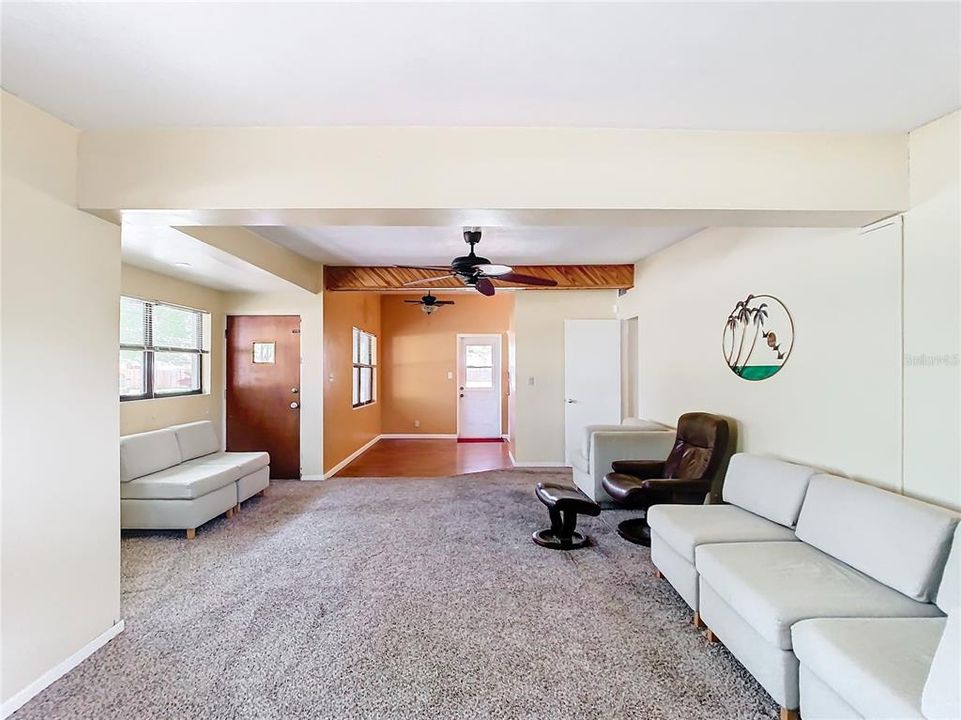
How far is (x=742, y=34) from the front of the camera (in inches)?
62.5

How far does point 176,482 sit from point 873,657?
4.27 m

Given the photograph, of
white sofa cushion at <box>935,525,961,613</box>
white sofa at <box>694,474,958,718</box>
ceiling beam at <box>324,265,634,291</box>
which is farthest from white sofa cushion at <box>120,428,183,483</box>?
white sofa cushion at <box>935,525,961,613</box>

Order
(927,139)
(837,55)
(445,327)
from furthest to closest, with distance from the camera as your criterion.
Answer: (445,327) < (927,139) < (837,55)

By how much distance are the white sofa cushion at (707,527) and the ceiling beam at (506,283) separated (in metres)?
3.29

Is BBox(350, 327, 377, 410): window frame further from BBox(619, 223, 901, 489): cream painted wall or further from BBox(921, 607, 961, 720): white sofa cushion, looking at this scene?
BBox(921, 607, 961, 720): white sofa cushion

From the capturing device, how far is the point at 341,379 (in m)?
6.48

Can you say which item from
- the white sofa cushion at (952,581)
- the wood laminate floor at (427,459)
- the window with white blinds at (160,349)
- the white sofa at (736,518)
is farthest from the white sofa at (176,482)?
the white sofa cushion at (952,581)

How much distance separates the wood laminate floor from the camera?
6.28 meters

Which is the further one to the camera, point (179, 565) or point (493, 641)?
point (179, 565)

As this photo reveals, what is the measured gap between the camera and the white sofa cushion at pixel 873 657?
4.46ft

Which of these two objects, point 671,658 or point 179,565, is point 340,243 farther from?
point 671,658

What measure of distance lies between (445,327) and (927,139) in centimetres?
754

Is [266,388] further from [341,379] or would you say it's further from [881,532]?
[881,532]

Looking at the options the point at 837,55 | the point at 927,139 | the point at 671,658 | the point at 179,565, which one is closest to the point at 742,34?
the point at 837,55
